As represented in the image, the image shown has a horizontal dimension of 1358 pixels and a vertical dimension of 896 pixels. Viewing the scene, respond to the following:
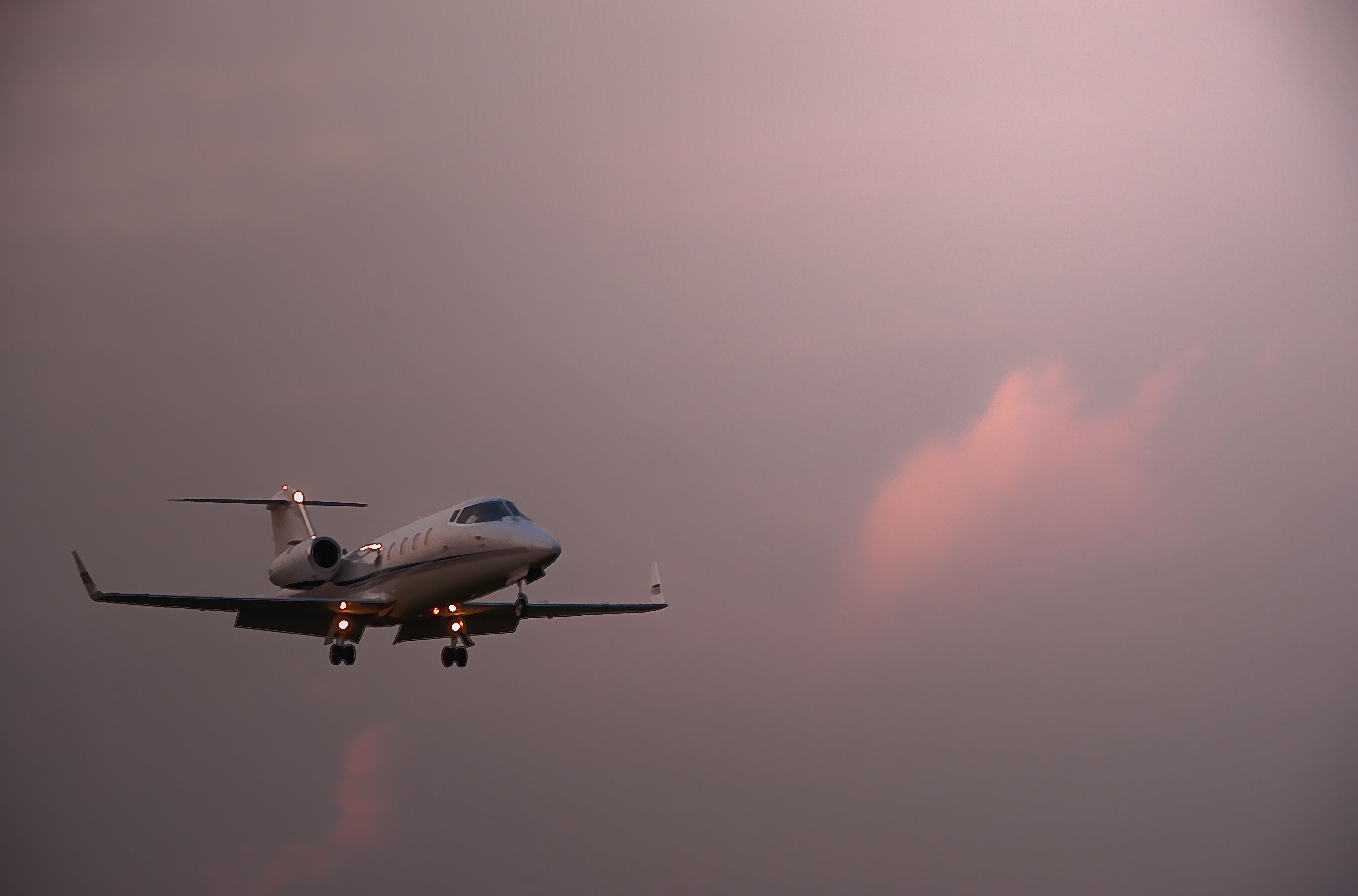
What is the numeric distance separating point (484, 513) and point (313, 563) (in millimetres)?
6278

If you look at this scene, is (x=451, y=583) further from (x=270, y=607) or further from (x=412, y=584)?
(x=270, y=607)

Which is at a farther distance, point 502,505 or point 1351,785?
point 1351,785

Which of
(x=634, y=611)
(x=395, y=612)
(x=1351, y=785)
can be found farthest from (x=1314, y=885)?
(x=395, y=612)

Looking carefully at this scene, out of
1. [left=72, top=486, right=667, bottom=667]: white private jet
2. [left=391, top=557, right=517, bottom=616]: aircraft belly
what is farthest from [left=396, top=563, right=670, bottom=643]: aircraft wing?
[left=391, top=557, right=517, bottom=616]: aircraft belly

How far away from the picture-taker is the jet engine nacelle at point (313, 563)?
3541 centimetres

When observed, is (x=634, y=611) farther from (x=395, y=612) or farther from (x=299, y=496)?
(x=299, y=496)

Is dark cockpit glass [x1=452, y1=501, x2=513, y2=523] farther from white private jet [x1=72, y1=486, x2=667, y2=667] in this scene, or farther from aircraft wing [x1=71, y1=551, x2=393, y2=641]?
aircraft wing [x1=71, y1=551, x2=393, y2=641]

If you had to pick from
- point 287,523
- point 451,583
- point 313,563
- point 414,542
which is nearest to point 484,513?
point 451,583

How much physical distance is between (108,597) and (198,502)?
479 cm

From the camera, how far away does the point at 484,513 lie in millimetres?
32188

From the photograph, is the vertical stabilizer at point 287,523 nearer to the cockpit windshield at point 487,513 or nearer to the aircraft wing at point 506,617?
the aircraft wing at point 506,617

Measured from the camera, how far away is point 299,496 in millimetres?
41906

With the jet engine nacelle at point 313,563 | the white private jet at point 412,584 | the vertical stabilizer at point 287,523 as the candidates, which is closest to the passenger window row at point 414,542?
the white private jet at point 412,584

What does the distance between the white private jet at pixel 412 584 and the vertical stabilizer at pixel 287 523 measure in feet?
7.96
